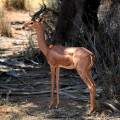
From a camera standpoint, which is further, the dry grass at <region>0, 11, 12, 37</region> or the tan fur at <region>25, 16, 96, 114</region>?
the dry grass at <region>0, 11, 12, 37</region>

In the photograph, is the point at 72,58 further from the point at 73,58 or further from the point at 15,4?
the point at 15,4

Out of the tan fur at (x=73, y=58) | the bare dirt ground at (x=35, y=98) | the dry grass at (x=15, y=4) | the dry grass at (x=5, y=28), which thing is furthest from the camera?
the dry grass at (x=15, y=4)

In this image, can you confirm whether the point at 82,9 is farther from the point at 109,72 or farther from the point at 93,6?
the point at 109,72

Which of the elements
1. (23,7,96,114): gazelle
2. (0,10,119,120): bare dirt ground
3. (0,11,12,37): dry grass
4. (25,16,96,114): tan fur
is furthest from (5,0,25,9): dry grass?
(25,16,96,114): tan fur

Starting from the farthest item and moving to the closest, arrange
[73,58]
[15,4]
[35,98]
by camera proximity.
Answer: [15,4] → [35,98] → [73,58]

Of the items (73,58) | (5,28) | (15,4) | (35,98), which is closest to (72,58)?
(73,58)

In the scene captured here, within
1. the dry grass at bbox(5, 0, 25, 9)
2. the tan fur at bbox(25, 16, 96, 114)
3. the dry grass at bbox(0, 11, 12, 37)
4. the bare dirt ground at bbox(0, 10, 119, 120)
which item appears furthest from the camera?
the dry grass at bbox(5, 0, 25, 9)

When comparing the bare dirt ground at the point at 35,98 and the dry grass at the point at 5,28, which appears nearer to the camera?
the bare dirt ground at the point at 35,98

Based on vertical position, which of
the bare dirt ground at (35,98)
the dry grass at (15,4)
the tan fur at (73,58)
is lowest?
the bare dirt ground at (35,98)

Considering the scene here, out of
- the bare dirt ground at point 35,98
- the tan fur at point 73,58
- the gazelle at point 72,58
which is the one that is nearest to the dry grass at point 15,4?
the bare dirt ground at point 35,98

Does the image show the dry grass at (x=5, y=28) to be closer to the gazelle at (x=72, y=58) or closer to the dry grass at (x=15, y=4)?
the dry grass at (x=15, y=4)

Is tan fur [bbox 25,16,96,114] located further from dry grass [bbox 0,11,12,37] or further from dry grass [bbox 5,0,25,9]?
dry grass [bbox 5,0,25,9]

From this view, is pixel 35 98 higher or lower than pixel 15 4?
lower

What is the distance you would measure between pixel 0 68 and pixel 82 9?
11.8 feet
